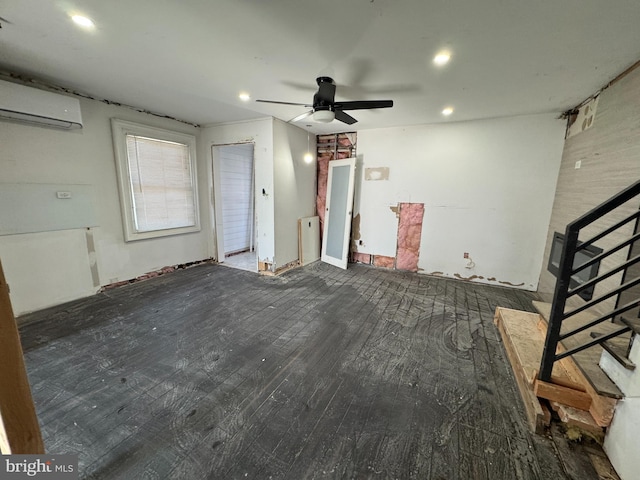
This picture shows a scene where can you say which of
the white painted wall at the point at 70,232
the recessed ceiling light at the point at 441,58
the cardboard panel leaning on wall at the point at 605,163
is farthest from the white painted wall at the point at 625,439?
the white painted wall at the point at 70,232

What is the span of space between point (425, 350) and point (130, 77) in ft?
13.2

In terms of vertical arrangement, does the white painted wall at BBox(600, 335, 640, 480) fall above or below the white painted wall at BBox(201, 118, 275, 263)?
below

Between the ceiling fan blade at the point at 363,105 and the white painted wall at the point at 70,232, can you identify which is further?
the white painted wall at the point at 70,232

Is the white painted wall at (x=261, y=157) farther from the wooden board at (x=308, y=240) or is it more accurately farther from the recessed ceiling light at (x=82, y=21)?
the recessed ceiling light at (x=82, y=21)

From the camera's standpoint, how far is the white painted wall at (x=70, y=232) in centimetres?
260

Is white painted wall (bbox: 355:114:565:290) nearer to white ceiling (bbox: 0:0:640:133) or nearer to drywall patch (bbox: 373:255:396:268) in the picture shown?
drywall patch (bbox: 373:255:396:268)

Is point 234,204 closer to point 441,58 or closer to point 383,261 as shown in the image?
point 383,261

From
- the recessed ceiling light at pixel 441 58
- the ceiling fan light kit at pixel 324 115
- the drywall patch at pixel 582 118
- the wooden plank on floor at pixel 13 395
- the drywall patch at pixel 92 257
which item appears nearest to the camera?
the wooden plank on floor at pixel 13 395

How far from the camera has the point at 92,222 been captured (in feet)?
10.5

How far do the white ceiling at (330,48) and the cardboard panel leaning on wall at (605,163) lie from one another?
0.27m

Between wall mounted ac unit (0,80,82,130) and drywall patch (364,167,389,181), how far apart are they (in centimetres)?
415

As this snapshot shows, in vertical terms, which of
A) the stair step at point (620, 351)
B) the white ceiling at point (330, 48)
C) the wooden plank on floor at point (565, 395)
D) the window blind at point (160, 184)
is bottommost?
the wooden plank on floor at point (565, 395)

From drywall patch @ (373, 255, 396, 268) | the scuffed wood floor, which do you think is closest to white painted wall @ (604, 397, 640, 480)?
the scuffed wood floor

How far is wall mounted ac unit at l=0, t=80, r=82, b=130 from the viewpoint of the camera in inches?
93.6
